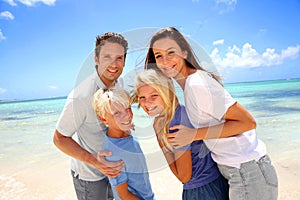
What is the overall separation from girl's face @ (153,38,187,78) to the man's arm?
0.56 meters

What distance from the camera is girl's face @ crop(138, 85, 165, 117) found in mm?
1354

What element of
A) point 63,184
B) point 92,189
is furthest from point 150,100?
point 63,184

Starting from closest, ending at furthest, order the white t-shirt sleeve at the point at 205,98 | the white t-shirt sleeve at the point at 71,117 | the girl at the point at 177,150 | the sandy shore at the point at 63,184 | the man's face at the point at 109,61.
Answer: the white t-shirt sleeve at the point at 205,98 < the girl at the point at 177,150 < the white t-shirt sleeve at the point at 71,117 < the man's face at the point at 109,61 < the sandy shore at the point at 63,184

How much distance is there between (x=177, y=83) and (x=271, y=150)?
11.4ft

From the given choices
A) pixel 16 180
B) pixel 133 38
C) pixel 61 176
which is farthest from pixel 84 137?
pixel 16 180

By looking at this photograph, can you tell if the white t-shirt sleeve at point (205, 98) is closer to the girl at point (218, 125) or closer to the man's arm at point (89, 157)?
the girl at point (218, 125)

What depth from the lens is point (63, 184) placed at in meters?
3.60

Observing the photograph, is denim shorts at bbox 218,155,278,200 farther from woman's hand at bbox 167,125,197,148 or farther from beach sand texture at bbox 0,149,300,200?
beach sand texture at bbox 0,149,300,200

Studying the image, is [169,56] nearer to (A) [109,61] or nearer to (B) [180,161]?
(A) [109,61]

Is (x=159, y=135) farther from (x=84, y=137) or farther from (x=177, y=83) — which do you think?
(x=84, y=137)

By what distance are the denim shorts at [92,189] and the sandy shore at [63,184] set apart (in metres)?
1.09

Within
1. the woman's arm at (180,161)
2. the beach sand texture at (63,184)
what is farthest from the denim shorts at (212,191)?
the beach sand texture at (63,184)

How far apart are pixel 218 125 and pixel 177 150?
23cm

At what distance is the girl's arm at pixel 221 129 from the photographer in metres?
1.26
